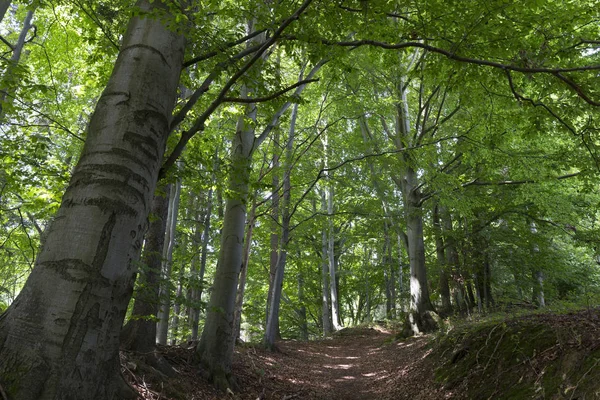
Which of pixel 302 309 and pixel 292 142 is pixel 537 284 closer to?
pixel 292 142

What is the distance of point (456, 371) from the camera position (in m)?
5.33

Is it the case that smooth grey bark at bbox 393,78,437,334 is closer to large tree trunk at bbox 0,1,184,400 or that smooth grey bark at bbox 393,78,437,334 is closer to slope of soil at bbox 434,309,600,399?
slope of soil at bbox 434,309,600,399

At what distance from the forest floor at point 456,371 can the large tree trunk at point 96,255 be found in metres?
3.00

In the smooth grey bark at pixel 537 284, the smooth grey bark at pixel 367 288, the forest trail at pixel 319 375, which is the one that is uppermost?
the smooth grey bark at pixel 367 288

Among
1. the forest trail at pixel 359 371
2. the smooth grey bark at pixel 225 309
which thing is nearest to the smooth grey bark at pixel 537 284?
the forest trail at pixel 359 371

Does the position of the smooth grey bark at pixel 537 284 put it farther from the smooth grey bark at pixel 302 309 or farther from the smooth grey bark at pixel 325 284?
the smooth grey bark at pixel 302 309

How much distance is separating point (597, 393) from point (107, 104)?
4114 millimetres

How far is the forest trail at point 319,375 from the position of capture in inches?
229

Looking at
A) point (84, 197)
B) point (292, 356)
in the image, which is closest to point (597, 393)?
point (84, 197)

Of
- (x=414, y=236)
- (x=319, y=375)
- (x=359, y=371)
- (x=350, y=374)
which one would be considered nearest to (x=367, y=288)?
(x=414, y=236)

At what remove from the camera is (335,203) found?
22.3m

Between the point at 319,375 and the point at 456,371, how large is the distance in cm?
445

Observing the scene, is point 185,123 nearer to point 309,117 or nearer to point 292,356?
point 292,356

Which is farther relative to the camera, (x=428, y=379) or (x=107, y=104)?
(x=428, y=379)
